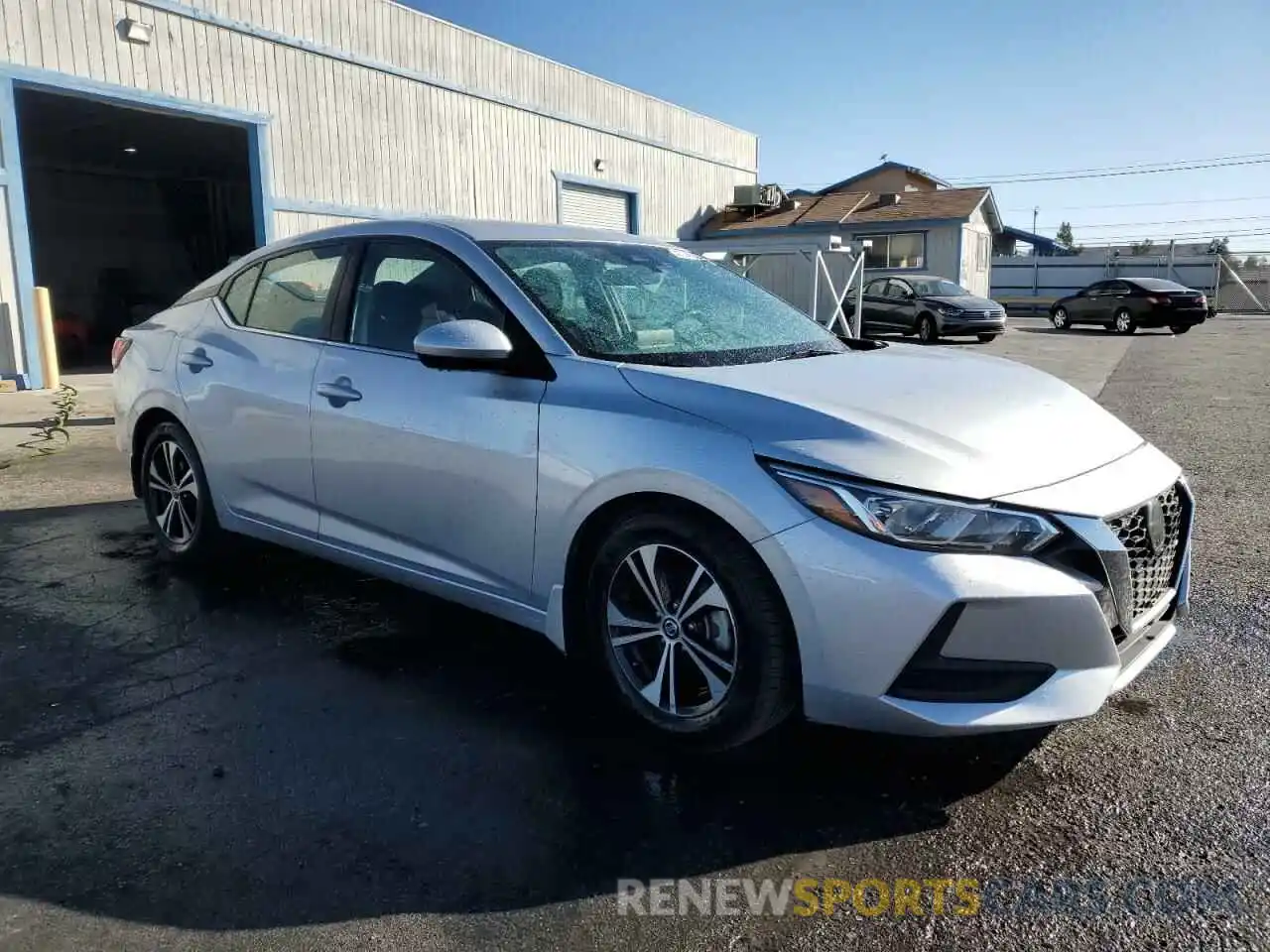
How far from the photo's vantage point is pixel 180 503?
4.68m

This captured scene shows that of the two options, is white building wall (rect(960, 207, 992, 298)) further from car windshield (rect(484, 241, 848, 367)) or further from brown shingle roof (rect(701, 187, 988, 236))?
car windshield (rect(484, 241, 848, 367))

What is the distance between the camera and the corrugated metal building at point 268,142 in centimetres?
1195

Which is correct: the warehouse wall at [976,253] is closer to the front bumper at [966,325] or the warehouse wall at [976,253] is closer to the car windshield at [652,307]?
the front bumper at [966,325]

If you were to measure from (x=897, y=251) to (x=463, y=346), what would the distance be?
100ft

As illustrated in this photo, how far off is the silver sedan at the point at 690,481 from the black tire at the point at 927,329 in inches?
→ 727

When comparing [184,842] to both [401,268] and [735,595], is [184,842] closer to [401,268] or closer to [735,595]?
[735,595]

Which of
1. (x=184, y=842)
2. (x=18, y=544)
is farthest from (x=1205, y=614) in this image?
(x=18, y=544)

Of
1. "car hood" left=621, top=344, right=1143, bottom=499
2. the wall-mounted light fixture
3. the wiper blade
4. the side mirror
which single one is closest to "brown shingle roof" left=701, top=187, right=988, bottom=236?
the wall-mounted light fixture

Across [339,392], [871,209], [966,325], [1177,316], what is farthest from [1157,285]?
[339,392]

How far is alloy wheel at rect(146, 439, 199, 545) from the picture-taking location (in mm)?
4609

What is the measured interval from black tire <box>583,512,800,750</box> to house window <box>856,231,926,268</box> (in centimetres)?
2974

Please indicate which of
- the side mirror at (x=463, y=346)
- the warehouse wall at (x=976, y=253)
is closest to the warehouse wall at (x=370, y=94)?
the side mirror at (x=463, y=346)

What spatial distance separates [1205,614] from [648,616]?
8.59 ft

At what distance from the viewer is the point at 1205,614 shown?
4051 millimetres
